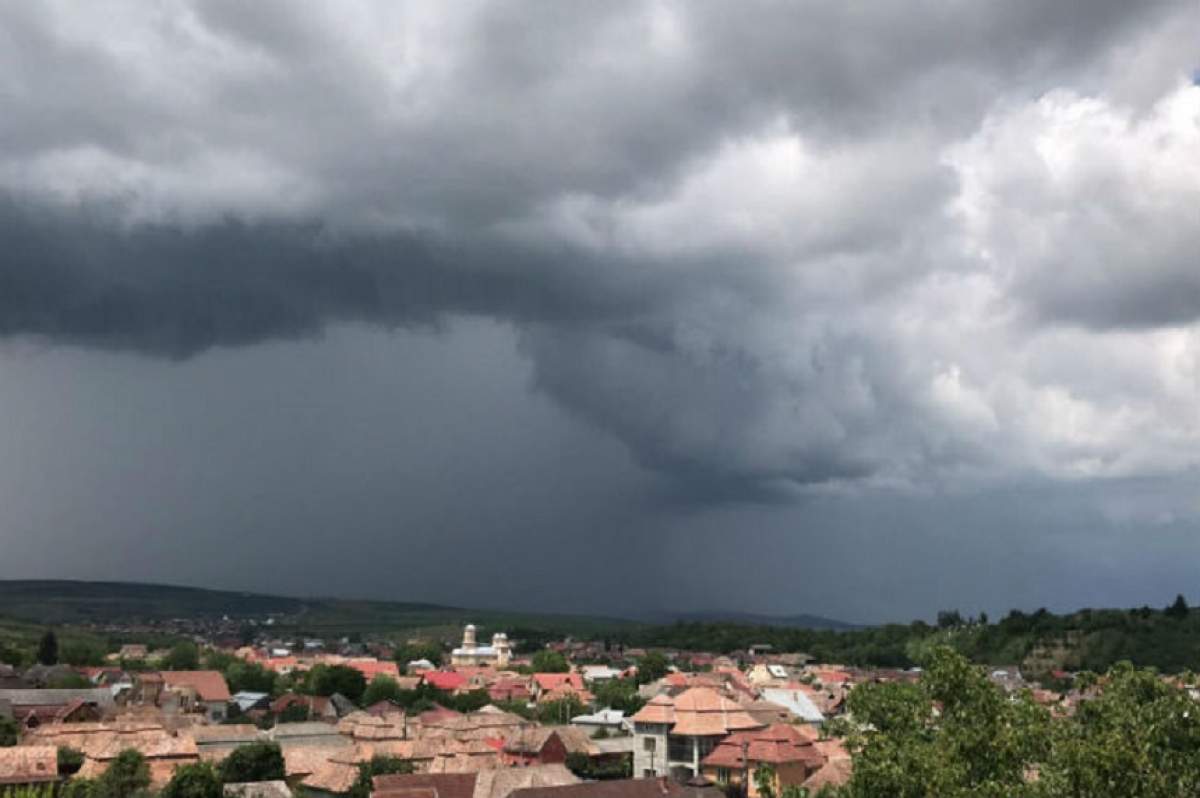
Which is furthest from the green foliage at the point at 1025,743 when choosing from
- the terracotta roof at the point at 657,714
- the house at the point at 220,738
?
the house at the point at 220,738

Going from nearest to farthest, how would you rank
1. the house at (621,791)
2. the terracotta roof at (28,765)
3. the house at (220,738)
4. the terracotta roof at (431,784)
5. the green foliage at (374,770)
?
the house at (621,791) → the terracotta roof at (431,784) → the terracotta roof at (28,765) → the green foliage at (374,770) → the house at (220,738)

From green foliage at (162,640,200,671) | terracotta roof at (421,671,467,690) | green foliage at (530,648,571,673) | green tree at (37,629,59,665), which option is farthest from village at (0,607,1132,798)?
green tree at (37,629,59,665)

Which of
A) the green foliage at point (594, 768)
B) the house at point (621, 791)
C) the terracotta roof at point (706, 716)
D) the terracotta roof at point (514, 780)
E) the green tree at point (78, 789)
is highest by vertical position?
the terracotta roof at point (706, 716)

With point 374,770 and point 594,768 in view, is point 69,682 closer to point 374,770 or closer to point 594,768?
point 374,770

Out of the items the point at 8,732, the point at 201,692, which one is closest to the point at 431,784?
the point at 8,732

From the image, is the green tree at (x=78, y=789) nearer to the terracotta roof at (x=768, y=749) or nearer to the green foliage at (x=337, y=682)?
the terracotta roof at (x=768, y=749)
